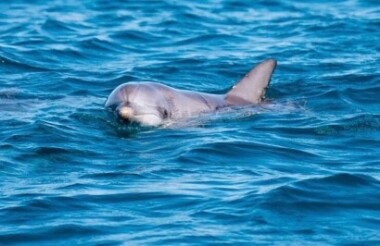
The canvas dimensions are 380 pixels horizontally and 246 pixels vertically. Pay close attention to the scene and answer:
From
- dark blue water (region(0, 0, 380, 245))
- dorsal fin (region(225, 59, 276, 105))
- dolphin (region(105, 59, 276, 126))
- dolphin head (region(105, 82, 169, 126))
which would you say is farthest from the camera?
dorsal fin (region(225, 59, 276, 105))

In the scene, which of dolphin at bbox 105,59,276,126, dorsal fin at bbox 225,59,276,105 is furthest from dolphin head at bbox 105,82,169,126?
dorsal fin at bbox 225,59,276,105

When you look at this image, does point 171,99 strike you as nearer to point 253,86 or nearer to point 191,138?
point 191,138

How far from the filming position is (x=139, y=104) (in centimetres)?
1598

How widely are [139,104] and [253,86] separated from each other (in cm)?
228

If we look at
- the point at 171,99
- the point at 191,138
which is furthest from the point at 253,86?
the point at 191,138

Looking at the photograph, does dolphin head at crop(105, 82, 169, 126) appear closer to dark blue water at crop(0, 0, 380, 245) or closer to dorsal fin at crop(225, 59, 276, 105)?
dark blue water at crop(0, 0, 380, 245)

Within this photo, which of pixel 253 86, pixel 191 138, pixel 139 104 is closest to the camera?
pixel 191 138

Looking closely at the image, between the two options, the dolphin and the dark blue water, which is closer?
the dark blue water

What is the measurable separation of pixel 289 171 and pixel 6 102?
17.4 ft

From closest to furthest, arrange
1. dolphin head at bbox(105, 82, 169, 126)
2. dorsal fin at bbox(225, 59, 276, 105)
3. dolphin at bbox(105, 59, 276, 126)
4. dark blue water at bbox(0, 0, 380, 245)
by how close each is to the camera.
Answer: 1. dark blue water at bbox(0, 0, 380, 245)
2. dolphin head at bbox(105, 82, 169, 126)
3. dolphin at bbox(105, 59, 276, 126)
4. dorsal fin at bbox(225, 59, 276, 105)

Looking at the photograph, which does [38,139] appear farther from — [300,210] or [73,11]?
[73,11]

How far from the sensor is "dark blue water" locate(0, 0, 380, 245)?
11.6 m

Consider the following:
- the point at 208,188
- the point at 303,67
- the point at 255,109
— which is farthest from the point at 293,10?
the point at 208,188

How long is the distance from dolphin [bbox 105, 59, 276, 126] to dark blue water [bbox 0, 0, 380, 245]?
1.00ft
